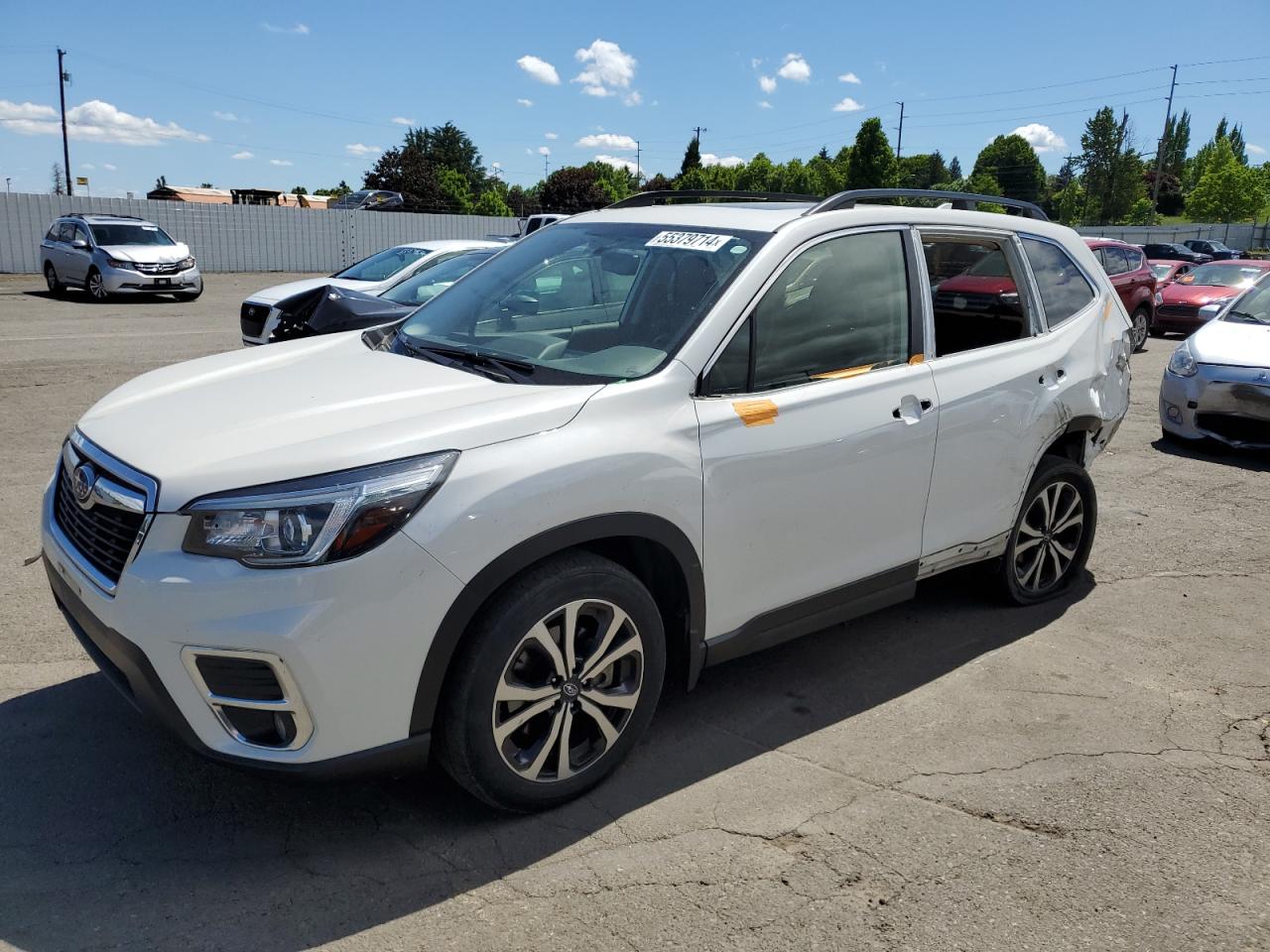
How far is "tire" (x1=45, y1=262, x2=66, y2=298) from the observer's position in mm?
21094

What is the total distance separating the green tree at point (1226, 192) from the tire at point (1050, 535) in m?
93.0

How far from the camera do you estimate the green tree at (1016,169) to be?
398ft

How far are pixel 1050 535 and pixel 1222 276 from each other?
16.3 meters

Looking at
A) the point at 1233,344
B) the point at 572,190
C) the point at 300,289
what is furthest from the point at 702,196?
the point at 572,190

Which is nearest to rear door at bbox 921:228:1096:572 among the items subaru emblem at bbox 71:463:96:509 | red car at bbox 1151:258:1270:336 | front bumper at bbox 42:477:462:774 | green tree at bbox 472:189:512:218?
front bumper at bbox 42:477:462:774

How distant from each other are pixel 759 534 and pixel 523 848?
124 cm

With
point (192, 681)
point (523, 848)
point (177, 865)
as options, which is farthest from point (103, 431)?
point (523, 848)

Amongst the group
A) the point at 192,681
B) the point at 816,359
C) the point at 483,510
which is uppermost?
the point at 816,359

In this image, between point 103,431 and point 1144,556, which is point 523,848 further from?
point 1144,556

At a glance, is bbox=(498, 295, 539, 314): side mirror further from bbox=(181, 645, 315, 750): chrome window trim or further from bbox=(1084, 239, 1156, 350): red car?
bbox=(1084, 239, 1156, 350): red car

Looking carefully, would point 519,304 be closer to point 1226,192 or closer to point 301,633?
point 301,633

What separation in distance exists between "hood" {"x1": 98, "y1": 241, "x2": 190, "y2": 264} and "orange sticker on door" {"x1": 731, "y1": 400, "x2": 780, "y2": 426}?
20102mm

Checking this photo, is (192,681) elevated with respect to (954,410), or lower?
lower

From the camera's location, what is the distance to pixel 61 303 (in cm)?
1953
